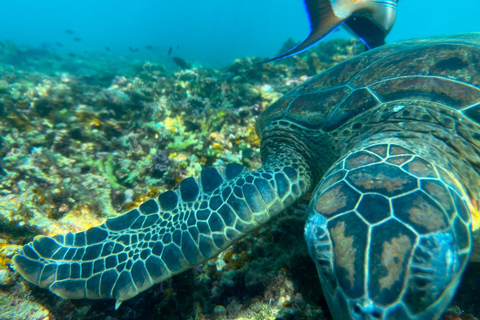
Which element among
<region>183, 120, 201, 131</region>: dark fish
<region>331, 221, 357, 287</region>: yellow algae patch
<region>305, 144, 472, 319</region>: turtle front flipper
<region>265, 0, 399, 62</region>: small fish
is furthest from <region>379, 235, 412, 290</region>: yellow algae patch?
<region>183, 120, 201, 131</region>: dark fish

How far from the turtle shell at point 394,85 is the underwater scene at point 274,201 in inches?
0.6

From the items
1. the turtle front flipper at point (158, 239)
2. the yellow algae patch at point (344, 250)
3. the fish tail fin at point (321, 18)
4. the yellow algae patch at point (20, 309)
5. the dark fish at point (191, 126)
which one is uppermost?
the fish tail fin at point (321, 18)

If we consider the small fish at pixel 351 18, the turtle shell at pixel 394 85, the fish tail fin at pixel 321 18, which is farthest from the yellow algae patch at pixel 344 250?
the fish tail fin at pixel 321 18

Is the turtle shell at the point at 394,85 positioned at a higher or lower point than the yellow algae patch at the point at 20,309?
higher

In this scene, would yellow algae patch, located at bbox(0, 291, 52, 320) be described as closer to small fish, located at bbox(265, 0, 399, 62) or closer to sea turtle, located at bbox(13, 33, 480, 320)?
sea turtle, located at bbox(13, 33, 480, 320)

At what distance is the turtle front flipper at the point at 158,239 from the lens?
5.33ft

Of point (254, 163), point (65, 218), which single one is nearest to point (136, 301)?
point (65, 218)

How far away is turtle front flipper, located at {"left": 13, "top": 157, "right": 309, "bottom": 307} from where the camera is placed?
1.62 m

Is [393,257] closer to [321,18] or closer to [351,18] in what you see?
[321,18]

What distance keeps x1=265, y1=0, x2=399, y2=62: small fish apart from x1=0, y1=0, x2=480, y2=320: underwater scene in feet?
0.07

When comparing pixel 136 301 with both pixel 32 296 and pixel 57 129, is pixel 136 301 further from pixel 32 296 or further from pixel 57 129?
pixel 57 129

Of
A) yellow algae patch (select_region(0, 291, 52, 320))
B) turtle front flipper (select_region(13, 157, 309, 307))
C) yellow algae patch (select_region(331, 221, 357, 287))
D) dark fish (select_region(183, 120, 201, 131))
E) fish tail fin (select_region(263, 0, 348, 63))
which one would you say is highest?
fish tail fin (select_region(263, 0, 348, 63))

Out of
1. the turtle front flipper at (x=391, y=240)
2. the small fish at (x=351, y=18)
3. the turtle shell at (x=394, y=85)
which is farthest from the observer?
the small fish at (x=351, y=18)

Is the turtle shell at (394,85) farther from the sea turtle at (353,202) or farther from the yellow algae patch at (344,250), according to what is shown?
the yellow algae patch at (344,250)
